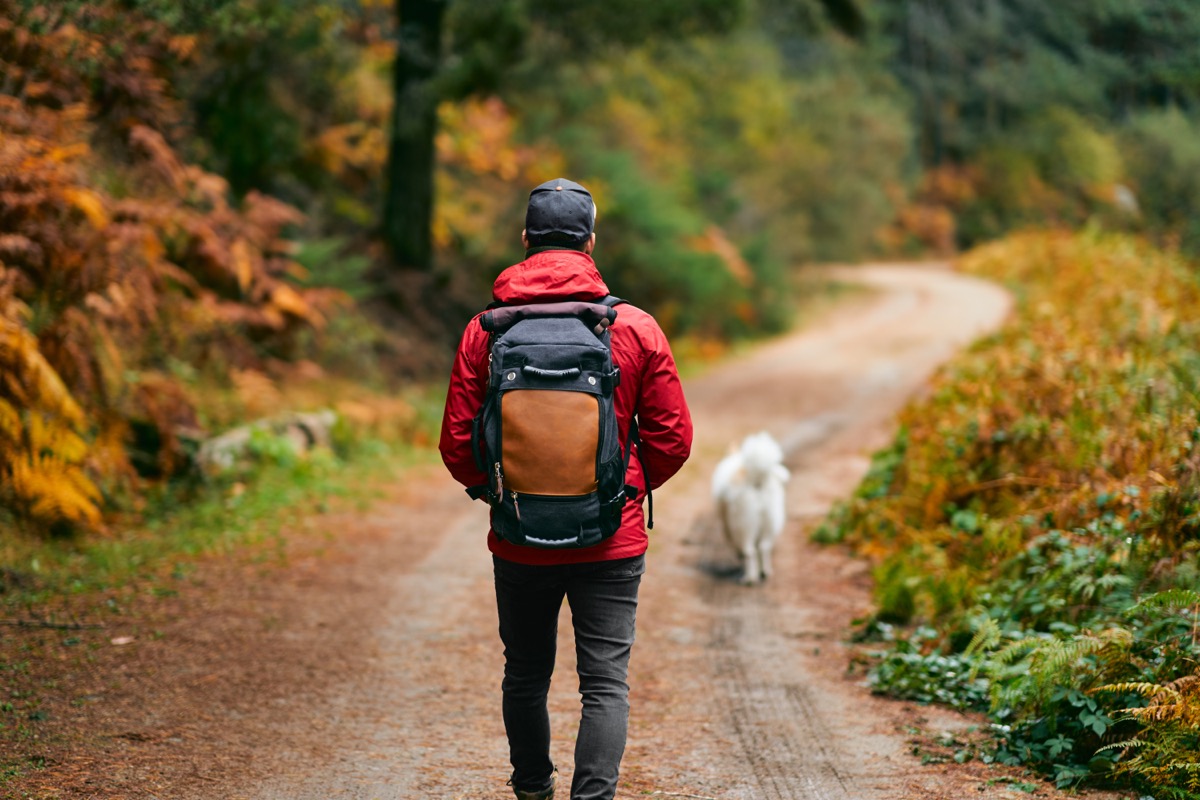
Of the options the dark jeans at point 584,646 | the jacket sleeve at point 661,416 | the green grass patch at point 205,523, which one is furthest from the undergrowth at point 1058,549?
the green grass patch at point 205,523

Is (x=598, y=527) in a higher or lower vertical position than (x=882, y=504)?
higher

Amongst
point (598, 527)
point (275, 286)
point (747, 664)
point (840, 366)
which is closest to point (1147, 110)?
point (840, 366)

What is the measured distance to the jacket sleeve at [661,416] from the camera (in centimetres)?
349

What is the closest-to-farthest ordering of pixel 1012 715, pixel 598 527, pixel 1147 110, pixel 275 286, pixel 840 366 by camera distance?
pixel 598 527, pixel 1012 715, pixel 275 286, pixel 1147 110, pixel 840 366

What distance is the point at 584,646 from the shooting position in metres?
3.58

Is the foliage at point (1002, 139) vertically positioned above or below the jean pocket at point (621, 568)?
above

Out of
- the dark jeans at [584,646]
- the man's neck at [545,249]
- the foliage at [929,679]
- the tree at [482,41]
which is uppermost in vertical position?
the tree at [482,41]

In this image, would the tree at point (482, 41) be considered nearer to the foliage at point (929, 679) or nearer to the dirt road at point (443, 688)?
the dirt road at point (443, 688)

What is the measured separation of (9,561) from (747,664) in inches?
181

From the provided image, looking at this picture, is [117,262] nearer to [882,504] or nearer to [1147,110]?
[882,504]

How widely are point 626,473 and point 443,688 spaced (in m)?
2.41

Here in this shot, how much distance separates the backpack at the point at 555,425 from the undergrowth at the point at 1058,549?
2.30m

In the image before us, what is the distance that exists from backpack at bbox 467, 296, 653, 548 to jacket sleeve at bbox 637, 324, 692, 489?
0.47ft

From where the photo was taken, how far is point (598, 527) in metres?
3.38
